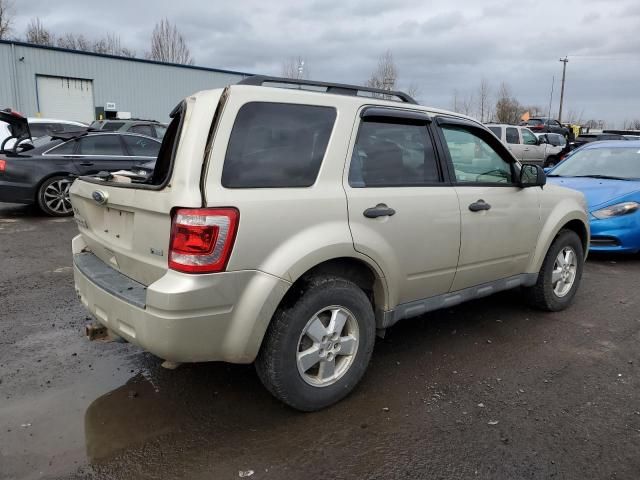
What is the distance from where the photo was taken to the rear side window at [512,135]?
1900 cm

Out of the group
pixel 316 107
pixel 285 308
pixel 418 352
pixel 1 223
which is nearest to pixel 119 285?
pixel 285 308

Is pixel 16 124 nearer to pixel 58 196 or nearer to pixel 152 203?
pixel 58 196

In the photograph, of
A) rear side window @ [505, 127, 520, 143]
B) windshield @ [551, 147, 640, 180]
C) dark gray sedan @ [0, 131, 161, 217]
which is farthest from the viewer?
rear side window @ [505, 127, 520, 143]

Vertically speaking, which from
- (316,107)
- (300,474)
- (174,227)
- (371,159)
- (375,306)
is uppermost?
(316,107)

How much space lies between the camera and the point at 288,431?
2936mm

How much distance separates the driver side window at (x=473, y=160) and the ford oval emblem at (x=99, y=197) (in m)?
2.33

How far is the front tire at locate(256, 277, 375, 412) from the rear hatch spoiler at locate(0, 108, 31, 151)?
843 cm

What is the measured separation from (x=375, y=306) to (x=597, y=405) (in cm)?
150

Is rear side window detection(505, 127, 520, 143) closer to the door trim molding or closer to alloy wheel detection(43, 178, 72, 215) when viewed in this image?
alloy wheel detection(43, 178, 72, 215)

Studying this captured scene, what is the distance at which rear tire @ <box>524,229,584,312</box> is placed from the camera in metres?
4.73

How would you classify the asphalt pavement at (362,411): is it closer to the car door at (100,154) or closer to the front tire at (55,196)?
the front tire at (55,196)

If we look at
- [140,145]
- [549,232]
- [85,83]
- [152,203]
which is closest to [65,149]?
[140,145]

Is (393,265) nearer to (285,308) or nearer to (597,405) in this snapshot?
(285,308)

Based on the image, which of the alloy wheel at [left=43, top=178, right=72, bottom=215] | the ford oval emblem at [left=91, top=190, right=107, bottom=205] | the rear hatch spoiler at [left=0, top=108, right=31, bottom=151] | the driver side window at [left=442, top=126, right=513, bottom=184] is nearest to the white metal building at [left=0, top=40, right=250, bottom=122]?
the rear hatch spoiler at [left=0, top=108, right=31, bottom=151]
